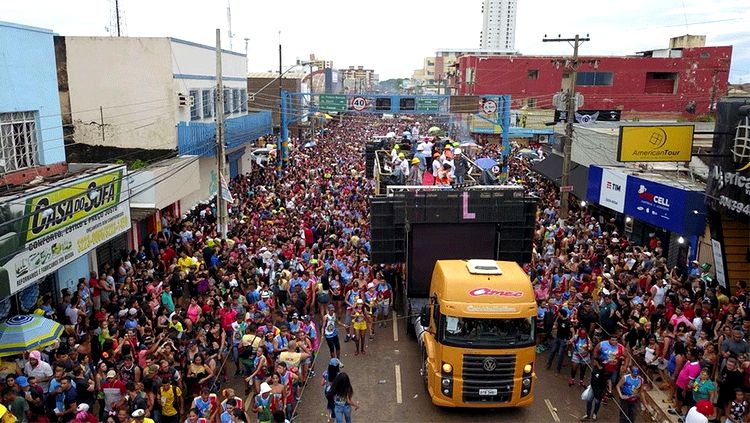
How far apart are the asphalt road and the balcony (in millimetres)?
11793

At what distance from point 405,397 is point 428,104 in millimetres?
31660

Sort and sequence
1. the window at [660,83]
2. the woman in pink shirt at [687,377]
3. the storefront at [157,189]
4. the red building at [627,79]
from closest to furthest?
the woman in pink shirt at [687,377] → the storefront at [157,189] → the red building at [627,79] → the window at [660,83]

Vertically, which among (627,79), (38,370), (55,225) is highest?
(627,79)

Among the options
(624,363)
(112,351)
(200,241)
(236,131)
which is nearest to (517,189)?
(624,363)

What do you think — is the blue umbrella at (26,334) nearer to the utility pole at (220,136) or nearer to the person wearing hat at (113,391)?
the person wearing hat at (113,391)

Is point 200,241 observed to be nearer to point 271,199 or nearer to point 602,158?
point 271,199

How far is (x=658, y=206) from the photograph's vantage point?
19.4 metres

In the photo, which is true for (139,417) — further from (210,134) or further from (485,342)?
(210,134)

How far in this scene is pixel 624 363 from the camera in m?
10.9

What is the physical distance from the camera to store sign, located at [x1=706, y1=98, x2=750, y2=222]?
13.5 m

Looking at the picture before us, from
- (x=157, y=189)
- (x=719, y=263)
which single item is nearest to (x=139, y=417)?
(x=157, y=189)

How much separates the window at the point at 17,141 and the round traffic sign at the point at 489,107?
98.4ft

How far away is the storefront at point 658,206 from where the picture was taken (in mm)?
Answer: 17906

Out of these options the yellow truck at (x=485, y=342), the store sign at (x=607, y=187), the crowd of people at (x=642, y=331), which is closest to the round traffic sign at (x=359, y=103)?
the store sign at (x=607, y=187)
